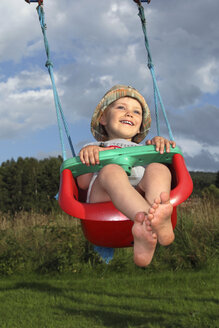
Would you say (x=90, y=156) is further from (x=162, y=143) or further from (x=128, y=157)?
(x=162, y=143)

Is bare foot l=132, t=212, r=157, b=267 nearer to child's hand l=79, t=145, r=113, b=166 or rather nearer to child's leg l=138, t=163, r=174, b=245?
child's leg l=138, t=163, r=174, b=245

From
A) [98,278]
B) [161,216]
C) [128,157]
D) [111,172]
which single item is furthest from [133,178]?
[98,278]

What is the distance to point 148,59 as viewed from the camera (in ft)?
8.84

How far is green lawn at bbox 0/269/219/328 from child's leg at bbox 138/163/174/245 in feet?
12.7

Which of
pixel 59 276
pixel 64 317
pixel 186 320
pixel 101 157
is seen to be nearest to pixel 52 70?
pixel 101 157

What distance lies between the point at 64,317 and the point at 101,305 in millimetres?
779

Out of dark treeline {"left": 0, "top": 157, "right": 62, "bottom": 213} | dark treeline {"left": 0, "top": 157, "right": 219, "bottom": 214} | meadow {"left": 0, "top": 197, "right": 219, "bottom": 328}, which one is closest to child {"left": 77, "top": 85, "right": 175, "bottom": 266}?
meadow {"left": 0, "top": 197, "right": 219, "bottom": 328}

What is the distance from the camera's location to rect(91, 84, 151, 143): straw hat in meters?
2.59

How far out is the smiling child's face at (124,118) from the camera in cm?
254

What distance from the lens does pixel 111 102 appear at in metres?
2.59

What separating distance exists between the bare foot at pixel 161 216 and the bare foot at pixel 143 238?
3 cm

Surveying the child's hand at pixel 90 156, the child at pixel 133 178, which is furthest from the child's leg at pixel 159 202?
the child's hand at pixel 90 156

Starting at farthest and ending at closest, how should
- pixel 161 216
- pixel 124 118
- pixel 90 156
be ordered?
pixel 124 118 → pixel 90 156 → pixel 161 216

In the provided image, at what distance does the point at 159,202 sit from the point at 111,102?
1061 mm
